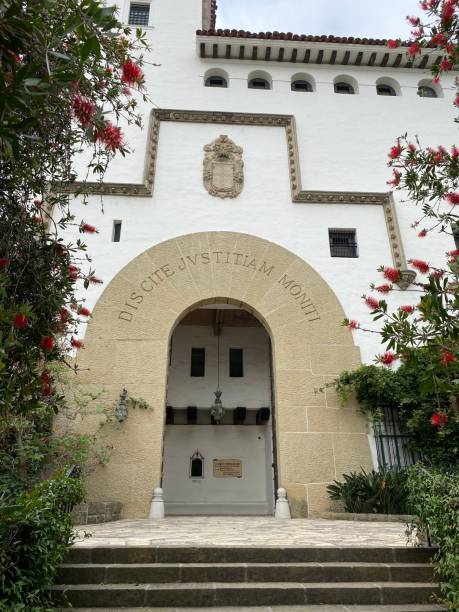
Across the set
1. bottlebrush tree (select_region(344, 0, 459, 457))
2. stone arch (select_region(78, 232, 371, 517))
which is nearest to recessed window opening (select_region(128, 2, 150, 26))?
stone arch (select_region(78, 232, 371, 517))

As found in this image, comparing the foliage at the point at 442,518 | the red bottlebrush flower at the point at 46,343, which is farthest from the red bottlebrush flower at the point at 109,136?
the foliage at the point at 442,518

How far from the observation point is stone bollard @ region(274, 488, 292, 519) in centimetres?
819

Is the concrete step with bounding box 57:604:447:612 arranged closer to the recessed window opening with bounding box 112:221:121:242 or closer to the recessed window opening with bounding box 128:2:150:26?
the recessed window opening with bounding box 112:221:121:242

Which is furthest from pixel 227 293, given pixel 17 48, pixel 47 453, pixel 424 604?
pixel 17 48

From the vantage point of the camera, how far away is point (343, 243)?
1095 cm

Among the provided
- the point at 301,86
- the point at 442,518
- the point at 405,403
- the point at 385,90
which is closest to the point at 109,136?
the point at 442,518

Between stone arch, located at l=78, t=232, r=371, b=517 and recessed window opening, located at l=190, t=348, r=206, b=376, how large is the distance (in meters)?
5.67

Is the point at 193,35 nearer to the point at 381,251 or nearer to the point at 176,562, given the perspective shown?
the point at 381,251

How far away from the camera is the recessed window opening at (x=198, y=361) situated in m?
15.1

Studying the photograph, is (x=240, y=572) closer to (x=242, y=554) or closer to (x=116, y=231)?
(x=242, y=554)

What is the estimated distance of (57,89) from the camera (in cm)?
267

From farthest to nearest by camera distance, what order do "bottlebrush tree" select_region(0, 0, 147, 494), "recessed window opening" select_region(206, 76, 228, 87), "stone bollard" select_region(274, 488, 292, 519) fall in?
"recessed window opening" select_region(206, 76, 228, 87) → "stone bollard" select_region(274, 488, 292, 519) → "bottlebrush tree" select_region(0, 0, 147, 494)

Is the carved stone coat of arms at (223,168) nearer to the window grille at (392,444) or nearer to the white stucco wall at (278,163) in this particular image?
the white stucco wall at (278,163)

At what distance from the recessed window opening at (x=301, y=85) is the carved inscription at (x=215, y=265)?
20.9ft
